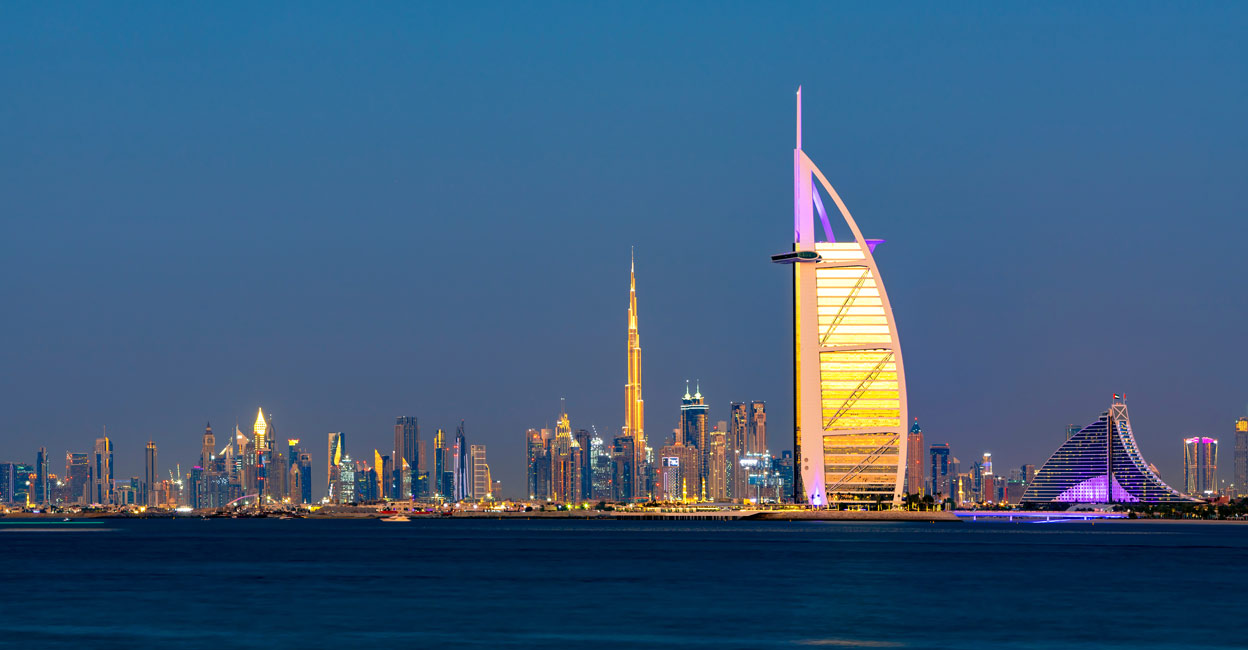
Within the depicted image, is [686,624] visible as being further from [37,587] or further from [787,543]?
[787,543]

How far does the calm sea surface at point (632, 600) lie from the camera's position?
6594cm

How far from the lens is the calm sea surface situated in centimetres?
6594

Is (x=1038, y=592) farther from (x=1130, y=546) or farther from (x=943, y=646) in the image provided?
(x=1130, y=546)

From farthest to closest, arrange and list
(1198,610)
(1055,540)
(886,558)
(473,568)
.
Result: (1055,540), (886,558), (473,568), (1198,610)

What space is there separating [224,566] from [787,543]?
67.8 m

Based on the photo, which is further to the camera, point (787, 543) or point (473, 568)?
point (787, 543)

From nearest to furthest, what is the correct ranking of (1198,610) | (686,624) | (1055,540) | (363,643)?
(363,643)
(686,624)
(1198,610)
(1055,540)

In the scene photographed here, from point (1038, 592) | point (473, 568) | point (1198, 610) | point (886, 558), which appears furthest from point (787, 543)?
point (1198, 610)

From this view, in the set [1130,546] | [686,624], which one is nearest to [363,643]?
[686,624]

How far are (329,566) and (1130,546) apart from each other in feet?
302

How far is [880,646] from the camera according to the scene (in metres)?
63.2

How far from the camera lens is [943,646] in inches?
2499

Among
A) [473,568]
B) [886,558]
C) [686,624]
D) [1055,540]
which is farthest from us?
[1055,540]

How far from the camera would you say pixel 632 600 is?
85.7m
